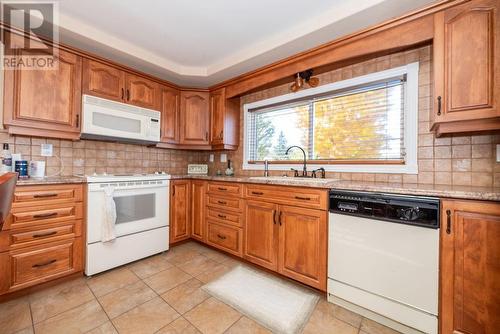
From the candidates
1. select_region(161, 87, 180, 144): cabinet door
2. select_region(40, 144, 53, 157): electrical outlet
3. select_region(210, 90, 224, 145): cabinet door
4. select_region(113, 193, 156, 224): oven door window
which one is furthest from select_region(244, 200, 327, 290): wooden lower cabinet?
select_region(40, 144, 53, 157): electrical outlet

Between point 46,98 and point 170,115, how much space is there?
4.13 feet

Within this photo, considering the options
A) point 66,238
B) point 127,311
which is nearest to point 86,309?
point 127,311

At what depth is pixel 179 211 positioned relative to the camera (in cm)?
275

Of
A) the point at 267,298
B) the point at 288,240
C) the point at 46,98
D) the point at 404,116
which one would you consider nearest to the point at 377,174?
the point at 404,116

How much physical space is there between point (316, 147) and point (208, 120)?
64.4 inches

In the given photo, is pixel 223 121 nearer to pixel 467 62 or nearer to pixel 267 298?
pixel 267 298

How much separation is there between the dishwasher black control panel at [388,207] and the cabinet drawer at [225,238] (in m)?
1.13

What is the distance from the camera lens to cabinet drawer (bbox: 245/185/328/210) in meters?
1.70

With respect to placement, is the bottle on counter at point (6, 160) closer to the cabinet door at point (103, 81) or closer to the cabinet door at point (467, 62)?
the cabinet door at point (103, 81)

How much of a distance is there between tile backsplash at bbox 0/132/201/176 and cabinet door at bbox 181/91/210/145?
46 cm

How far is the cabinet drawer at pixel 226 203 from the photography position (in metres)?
2.30

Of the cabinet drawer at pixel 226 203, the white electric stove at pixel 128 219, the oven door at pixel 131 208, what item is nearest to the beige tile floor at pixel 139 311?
the white electric stove at pixel 128 219

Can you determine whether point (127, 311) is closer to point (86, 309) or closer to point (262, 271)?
point (86, 309)

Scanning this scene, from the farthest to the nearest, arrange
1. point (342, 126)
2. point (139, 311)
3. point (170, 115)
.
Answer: point (170, 115)
point (342, 126)
point (139, 311)
